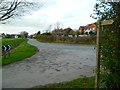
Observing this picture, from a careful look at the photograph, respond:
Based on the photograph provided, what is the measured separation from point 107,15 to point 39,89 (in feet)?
9.81

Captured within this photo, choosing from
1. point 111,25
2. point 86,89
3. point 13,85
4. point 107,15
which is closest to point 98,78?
point 86,89

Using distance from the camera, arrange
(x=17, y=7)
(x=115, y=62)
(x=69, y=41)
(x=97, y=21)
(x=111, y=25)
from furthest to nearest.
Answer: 1. (x=69, y=41)
2. (x=17, y=7)
3. (x=97, y=21)
4. (x=111, y=25)
5. (x=115, y=62)

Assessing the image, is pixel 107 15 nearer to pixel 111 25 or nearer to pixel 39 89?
pixel 111 25

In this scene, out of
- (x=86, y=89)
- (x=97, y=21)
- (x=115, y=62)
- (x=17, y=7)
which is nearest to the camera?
(x=115, y=62)

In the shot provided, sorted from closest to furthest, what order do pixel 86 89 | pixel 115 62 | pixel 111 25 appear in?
1. pixel 115 62
2. pixel 111 25
3. pixel 86 89

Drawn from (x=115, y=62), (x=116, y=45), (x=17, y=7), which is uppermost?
(x=17, y=7)

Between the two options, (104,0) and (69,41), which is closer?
(104,0)

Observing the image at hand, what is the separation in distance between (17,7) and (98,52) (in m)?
10.0

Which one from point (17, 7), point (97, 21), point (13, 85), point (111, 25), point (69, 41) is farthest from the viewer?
point (69, 41)

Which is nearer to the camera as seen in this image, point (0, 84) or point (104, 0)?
point (104, 0)

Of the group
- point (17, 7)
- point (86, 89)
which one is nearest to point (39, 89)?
point (86, 89)

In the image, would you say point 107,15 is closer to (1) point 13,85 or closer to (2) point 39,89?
(2) point 39,89

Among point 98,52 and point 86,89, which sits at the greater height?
point 98,52

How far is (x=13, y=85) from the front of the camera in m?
4.19
